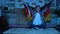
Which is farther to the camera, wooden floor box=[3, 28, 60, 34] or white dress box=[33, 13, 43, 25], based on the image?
white dress box=[33, 13, 43, 25]

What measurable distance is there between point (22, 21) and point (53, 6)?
112cm

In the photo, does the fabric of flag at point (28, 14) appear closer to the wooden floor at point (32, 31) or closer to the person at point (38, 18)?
the person at point (38, 18)

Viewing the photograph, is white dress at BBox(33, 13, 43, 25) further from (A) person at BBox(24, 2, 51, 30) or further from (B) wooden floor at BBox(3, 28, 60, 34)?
(B) wooden floor at BBox(3, 28, 60, 34)

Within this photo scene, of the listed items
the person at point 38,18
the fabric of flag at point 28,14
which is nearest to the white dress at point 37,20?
the person at point 38,18

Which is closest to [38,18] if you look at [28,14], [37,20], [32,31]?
[37,20]

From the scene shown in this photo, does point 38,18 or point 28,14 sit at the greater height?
point 28,14

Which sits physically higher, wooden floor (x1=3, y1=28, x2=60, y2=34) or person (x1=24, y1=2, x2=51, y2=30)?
person (x1=24, y1=2, x2=51, y2=30)

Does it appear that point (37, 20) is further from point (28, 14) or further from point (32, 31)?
point (32, 31)

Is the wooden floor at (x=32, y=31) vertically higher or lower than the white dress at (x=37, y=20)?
lower

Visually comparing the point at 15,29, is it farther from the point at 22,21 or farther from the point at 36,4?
the point at 36,4

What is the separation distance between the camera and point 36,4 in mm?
6125

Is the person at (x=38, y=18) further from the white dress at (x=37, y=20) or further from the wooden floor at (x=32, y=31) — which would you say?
the wooden floor at (x=32, y=31)

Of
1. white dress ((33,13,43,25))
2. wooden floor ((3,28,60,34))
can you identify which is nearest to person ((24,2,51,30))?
white dress ((33,13,43,25))

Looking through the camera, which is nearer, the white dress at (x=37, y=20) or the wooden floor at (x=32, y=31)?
the wooden floor at (x=32, y=31)
